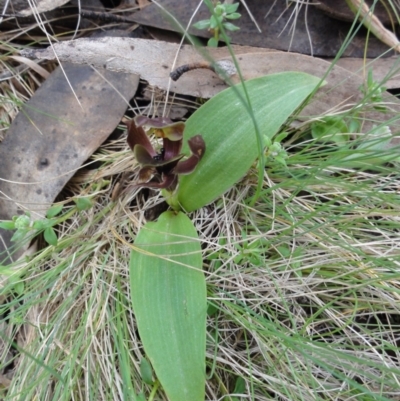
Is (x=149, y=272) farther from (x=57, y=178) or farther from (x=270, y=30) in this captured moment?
(x=270, y=30)

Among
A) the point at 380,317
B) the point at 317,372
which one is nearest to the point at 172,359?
the point at 317,372

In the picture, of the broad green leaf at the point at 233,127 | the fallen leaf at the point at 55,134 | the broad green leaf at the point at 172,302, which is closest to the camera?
the broad green leaf at the point at 172,302

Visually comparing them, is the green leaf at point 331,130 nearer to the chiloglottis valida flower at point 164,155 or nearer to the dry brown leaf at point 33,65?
the chiloglottis valida flower at point 164,155

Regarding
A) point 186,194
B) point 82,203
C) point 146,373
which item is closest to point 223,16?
point 186,194

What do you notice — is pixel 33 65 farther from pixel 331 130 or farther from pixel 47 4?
pixel 331 130

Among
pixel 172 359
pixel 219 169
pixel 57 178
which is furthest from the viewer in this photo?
pixel 57 178

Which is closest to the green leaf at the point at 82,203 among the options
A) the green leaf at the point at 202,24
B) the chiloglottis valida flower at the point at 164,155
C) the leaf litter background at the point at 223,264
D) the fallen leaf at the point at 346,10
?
the leaf litter background at the point at 223,264

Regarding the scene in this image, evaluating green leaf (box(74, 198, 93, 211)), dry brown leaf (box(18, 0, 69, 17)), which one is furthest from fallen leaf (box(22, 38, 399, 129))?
green leaf (box(74, 198, 93, 211))
